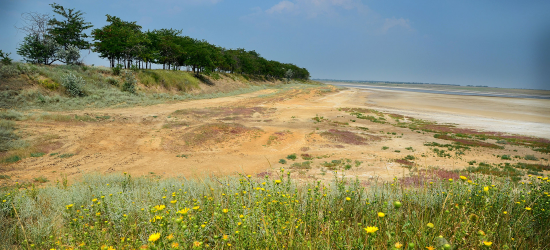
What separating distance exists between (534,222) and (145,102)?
97.3 ft

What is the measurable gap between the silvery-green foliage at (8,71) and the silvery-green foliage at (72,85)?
3165 millimetres

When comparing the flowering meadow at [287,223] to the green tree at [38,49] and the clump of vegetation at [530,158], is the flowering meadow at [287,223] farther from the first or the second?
the green tree at [38,49]

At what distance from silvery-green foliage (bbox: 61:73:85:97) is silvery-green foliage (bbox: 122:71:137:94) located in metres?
5.89

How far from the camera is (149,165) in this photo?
35.6 ft

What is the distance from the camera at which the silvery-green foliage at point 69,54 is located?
2961 cm

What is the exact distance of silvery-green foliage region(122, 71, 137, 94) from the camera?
30.4 metres

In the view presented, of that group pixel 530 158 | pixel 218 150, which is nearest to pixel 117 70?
pixel 218 150

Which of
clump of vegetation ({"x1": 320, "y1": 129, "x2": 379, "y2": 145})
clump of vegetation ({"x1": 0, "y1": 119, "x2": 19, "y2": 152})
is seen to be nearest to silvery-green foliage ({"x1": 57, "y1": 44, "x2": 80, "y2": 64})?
clump of vegetation ({"x1": 0, "y1": 119, "x2": 19, "y2": 152})

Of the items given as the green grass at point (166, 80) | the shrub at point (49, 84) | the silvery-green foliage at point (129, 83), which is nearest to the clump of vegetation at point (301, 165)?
the shrub at point (49, 84)

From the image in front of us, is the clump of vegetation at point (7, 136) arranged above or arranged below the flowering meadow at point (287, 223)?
below

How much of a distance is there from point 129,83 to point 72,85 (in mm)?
7238

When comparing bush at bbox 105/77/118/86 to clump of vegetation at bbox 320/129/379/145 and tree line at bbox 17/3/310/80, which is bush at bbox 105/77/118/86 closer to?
tree line at bbox 17/3/310/80

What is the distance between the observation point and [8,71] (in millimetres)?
21094

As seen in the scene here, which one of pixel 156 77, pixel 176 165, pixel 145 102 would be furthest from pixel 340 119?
pixel 156 77
